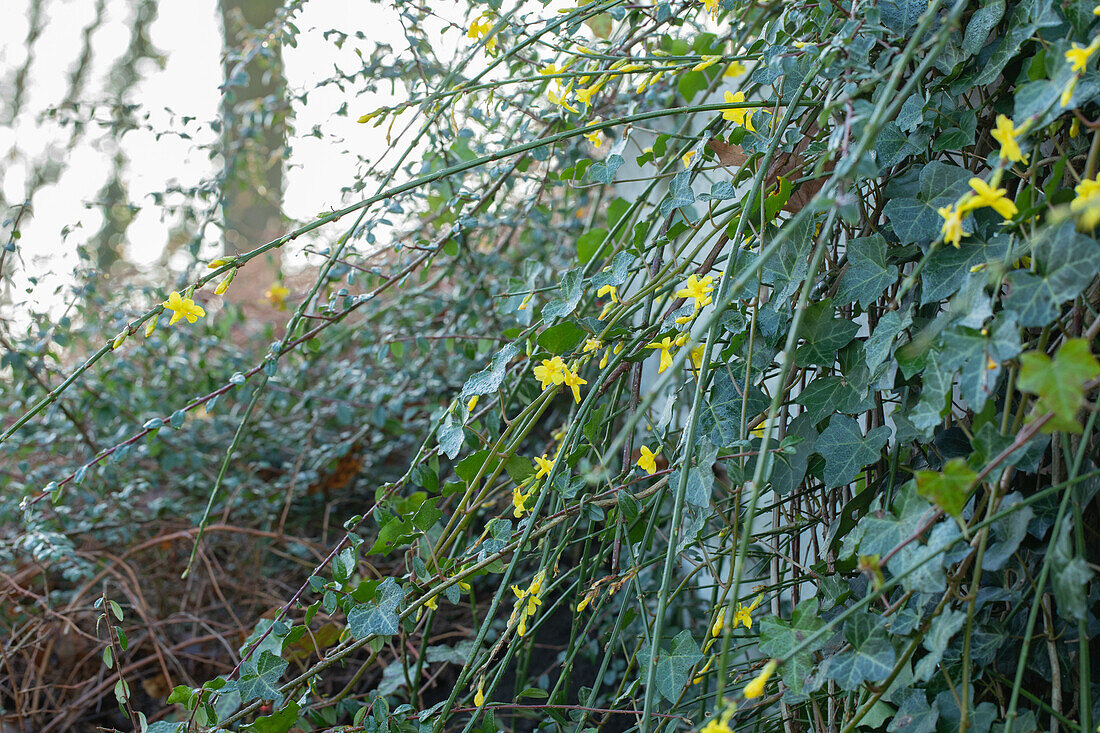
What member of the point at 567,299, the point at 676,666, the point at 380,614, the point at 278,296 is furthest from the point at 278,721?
the point at 278,296

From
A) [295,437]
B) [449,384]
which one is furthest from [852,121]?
[295,437]

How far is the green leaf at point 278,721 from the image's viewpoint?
31.9 inches

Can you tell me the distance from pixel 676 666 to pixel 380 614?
31 cm

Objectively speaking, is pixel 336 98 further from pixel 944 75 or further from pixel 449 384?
pixel 944 75

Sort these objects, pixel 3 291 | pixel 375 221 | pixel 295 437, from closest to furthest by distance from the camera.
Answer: pixel 375 221 → pixel 295 437 → pixel 3 291

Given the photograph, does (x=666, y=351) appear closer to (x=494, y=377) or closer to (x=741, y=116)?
(x=494, y=377)

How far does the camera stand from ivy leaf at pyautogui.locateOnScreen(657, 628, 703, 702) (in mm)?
746

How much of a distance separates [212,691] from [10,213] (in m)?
1.10

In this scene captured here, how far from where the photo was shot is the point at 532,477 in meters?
0.89

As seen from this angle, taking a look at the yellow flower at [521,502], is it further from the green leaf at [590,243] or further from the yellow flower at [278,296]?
the yellow flower at [278,296]

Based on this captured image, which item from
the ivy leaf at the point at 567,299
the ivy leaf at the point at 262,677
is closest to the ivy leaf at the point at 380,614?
the ivy leaf at the point at 262,677

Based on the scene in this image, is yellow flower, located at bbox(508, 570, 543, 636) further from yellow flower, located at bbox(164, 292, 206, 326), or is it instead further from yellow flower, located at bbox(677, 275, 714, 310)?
yellow flower, located at bbox(164, 292, 206, 326)

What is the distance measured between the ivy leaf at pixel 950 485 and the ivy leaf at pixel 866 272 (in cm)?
26

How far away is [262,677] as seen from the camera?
2.71 feet
